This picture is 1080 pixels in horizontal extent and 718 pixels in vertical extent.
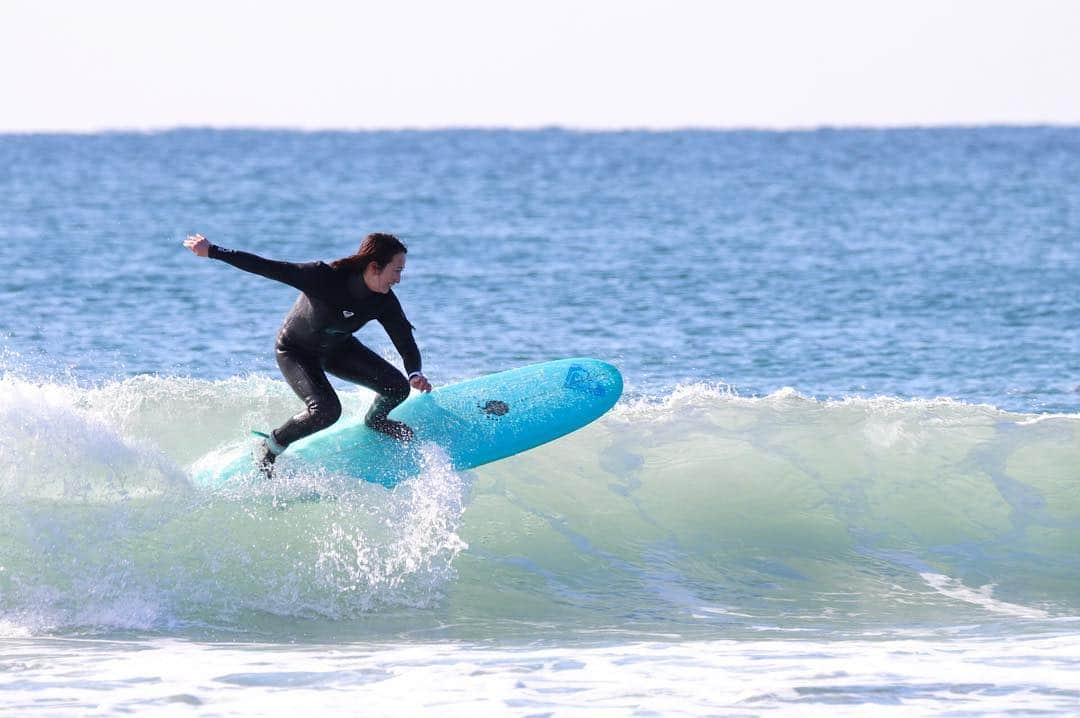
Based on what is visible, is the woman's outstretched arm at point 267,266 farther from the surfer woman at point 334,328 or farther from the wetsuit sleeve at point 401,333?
the wetsuit sleeve at point 401,333

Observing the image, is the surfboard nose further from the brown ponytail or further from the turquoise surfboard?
the brown ponytail

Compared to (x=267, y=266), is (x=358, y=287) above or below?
below

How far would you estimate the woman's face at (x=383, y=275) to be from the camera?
9148mm

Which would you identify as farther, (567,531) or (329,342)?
(567,531)

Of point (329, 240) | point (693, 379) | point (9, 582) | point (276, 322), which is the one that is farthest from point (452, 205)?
point (9, 582)

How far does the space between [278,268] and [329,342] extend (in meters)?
0.76

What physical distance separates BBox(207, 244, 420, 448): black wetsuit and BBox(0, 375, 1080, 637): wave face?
0.65 metres

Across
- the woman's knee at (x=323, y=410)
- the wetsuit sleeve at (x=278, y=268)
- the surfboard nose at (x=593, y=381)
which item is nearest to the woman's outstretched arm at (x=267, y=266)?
the wetsuit sleeve at (x=278, y=268)

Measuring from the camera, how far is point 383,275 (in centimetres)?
918

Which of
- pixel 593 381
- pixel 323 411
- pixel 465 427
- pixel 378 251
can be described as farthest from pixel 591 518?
pixel 378 251

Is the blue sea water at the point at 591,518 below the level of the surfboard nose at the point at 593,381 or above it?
below

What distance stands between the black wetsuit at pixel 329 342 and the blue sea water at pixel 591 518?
2.30 feet

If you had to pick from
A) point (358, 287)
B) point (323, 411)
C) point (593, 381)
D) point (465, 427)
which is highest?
point (358, 287)

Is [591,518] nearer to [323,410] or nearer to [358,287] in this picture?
[323,410]
